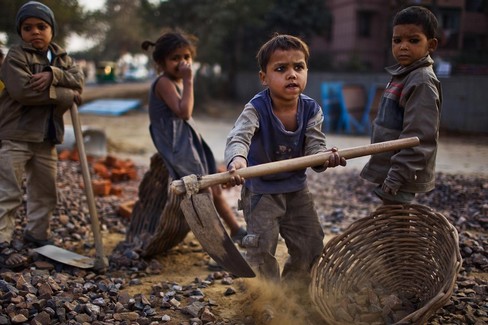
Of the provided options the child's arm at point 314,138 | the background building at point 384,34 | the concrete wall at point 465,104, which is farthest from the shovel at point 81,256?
the background building at point 384,34

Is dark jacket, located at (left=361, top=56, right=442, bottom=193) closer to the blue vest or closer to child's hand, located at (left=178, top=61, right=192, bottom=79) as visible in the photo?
the blue vest

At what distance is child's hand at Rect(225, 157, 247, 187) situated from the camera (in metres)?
2.38

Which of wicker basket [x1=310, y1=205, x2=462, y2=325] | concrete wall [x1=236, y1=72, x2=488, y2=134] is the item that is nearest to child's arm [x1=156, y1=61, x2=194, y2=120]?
wicker basket [x1=310, y1=205, x2=462, y2=325]

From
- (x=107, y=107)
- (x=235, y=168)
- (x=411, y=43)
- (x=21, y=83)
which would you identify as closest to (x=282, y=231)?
(x=235, y=168)

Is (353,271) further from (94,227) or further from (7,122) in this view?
(7,122)

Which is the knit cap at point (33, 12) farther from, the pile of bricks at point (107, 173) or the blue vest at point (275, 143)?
the pile of bricks at point (107, 173)

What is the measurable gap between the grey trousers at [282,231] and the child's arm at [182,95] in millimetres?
1058

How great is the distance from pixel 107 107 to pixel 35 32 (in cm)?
1362

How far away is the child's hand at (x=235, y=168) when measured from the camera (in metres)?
2.38

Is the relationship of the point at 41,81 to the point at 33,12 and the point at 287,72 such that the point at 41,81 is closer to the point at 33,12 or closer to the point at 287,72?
the point at 33,12

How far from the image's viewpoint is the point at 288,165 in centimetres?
247

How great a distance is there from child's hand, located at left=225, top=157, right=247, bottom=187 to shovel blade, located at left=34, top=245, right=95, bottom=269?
1.63 meters

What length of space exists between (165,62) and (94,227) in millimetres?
1407

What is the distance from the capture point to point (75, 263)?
3.49 m
